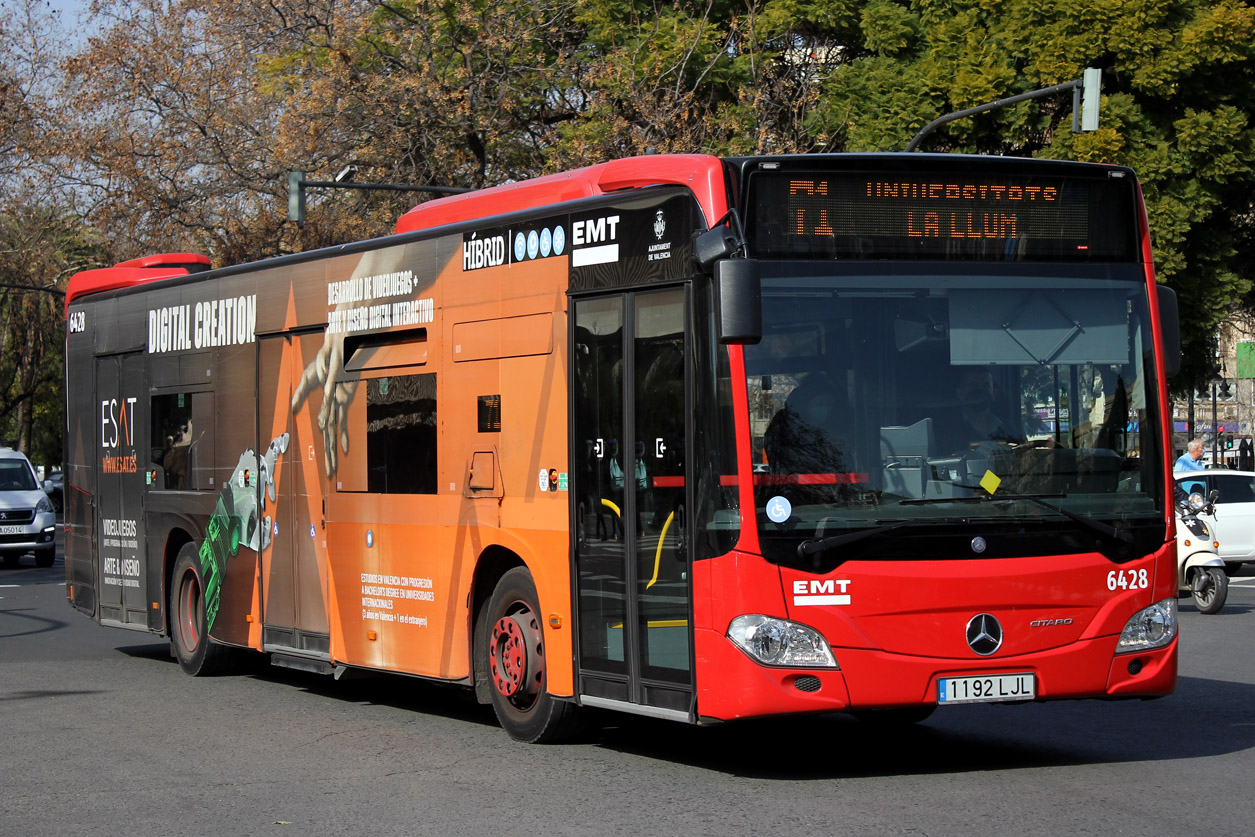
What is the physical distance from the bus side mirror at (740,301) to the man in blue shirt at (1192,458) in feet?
52.8

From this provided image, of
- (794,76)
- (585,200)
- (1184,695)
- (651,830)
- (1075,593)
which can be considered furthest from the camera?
(794,76)

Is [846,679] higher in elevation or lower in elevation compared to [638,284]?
lower

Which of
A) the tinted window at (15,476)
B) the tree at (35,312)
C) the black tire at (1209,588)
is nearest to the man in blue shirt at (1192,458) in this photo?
the black tire at (1209,588)

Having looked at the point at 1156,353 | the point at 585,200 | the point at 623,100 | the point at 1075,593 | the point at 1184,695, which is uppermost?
the point at 623,100

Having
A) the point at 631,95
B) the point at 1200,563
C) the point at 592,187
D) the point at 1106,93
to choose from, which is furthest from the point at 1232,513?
the point at 592,187

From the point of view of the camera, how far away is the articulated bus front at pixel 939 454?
308 inches

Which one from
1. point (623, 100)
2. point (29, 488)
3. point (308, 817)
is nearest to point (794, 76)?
point (623, 100)

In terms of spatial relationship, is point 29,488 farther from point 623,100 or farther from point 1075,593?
point 1075,593

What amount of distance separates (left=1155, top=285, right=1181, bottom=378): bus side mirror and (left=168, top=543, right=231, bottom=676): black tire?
833cm

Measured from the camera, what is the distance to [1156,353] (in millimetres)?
8531

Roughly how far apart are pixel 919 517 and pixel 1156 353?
1692mm

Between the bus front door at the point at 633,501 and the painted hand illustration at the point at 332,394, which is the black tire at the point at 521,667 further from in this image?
the painted hand illustration at the point at 332,394

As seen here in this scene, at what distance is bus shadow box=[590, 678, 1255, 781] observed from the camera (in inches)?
347

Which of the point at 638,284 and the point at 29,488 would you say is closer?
the point at 638,284
